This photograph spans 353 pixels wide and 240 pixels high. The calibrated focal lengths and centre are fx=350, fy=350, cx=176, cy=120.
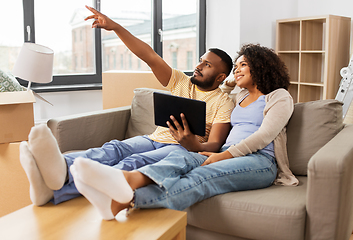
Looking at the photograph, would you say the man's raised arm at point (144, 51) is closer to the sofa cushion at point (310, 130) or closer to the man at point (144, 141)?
the man at point (144, 141)

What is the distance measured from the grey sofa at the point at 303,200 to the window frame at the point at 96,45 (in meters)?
1.84

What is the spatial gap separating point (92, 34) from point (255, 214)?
237cm

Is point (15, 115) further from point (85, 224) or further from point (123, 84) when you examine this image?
point (85, 224)

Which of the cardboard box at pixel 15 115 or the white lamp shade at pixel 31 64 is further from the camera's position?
A: the white lamp shade at pixel 31 64

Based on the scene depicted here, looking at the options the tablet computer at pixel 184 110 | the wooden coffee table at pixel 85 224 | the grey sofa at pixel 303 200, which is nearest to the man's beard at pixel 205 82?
the tablet computer at pixel 184 110

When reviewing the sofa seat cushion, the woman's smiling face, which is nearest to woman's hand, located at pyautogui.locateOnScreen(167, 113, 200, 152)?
the sofa seat cushion

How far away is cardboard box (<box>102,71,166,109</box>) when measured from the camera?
2.44 m

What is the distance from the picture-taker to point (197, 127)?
1.52m

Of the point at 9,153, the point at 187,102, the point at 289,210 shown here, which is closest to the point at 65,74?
the point at 9,153

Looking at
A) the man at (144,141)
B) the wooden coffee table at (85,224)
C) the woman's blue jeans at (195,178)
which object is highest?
the man at (144,141)

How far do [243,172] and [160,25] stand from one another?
2.36 metres

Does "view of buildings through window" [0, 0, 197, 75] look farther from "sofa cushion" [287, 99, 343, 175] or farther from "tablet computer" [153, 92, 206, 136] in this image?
"sofa cushion" [287, 99, 343, 175]

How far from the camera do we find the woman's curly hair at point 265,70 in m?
1.73

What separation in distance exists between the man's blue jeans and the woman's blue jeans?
185 mm
